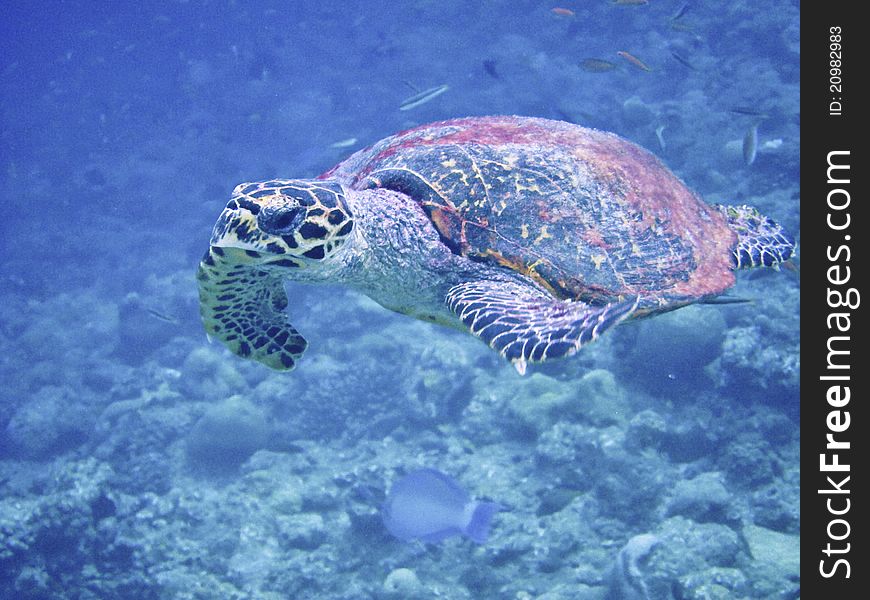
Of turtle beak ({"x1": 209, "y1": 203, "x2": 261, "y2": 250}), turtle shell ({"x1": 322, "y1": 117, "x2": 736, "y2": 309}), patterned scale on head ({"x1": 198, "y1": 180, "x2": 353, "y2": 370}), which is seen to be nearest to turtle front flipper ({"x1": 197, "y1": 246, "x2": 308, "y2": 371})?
patterned scale on head ({"x1": 198, "y1": 180, "x2": 353, "y2": 370})

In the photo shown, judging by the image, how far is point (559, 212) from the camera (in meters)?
3.09

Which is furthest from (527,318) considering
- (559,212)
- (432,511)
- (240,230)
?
(432,511)

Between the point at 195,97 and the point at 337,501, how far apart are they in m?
29.4

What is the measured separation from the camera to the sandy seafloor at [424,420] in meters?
5.78

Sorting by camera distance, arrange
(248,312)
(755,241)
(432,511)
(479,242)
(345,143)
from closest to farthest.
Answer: (479,242) → (248,312) → (755,241) → (432,511) → (345,143)

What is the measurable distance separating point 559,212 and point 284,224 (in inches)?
61.0

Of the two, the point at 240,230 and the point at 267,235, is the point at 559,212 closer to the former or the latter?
the point at 267,235

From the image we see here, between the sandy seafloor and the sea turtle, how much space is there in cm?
311

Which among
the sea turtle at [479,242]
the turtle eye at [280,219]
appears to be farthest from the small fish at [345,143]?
Answer: the turtle eye at [280,219]

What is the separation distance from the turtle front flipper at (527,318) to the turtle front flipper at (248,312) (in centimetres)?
123

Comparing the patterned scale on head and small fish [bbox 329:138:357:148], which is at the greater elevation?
the patterned scale on head

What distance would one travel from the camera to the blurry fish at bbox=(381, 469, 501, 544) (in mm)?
6023

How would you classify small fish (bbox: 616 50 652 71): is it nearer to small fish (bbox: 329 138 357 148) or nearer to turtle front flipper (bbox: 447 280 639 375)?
small fish (bbox: 329 138 357 148)
